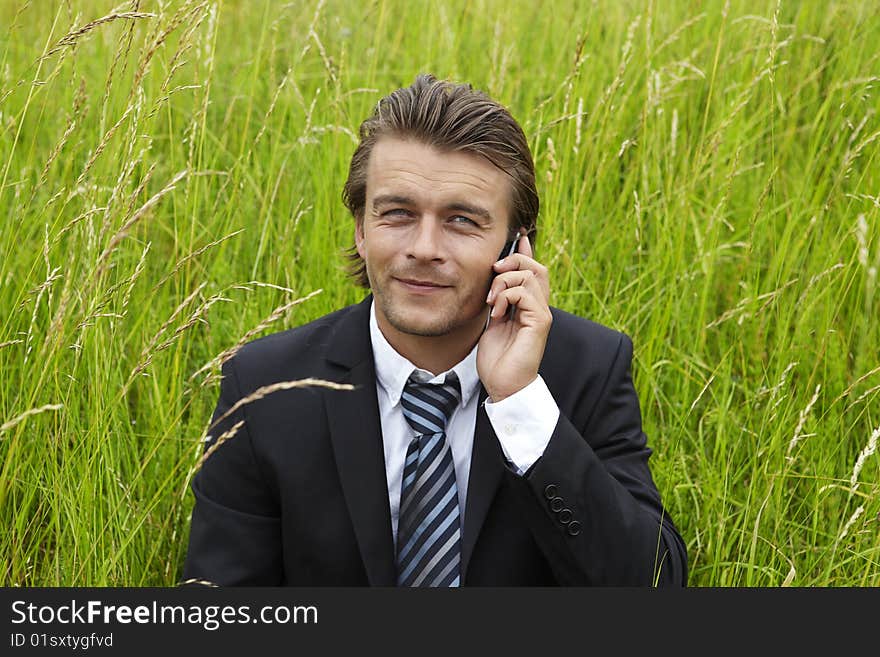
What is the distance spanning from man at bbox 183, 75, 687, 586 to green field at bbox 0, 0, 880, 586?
242 millimetres

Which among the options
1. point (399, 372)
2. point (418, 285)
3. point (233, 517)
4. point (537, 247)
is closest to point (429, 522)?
point (399, 372)

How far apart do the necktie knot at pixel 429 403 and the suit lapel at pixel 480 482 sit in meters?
0.09

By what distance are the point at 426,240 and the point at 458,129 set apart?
309mm

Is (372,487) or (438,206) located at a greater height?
(438,206)

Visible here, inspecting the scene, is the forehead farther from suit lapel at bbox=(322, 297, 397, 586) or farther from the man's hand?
suit lapel at bbox=(322, 297, 397, 586)

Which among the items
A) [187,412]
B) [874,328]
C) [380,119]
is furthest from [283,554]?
[874,328]

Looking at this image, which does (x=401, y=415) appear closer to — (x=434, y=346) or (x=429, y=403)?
(x=429, y=403)

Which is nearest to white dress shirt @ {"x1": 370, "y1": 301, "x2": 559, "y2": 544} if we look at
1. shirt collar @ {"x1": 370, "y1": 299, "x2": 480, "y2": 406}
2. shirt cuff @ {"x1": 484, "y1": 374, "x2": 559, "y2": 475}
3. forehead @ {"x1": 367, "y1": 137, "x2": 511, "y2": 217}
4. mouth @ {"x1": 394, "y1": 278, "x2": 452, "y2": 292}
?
shirt collar @ {"x1": 370, "y1": 299, "x2": 480, "y2": 406}

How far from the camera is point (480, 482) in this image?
2.35m

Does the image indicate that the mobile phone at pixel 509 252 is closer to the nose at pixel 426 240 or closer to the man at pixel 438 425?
the man at pixel 438 425

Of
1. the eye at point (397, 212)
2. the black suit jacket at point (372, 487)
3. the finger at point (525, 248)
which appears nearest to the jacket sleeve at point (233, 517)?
the black suit jacket at point (372, 487)

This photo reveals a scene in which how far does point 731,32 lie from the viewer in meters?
4.01

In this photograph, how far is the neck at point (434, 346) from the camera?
2471mm

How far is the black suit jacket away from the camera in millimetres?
2250
